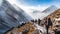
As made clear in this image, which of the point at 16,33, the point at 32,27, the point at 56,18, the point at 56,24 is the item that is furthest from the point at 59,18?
the point at 16,33

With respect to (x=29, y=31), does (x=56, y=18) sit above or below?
above

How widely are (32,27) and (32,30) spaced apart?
3.40 metres

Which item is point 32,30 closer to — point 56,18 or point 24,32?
point 24,32

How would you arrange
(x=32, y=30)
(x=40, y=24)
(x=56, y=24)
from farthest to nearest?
(x=40, y=24)
(x=32, y=30)
(x=56, y=24)

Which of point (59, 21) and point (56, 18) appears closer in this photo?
point (59, 21)

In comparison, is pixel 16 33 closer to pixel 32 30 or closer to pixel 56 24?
pixel 32 30

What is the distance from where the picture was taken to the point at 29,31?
337 feet

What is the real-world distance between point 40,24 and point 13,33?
16.2m

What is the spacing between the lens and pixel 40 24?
10925 centimetres

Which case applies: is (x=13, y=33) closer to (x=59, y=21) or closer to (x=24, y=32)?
(x=24, y=32)

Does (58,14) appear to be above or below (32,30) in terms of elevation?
above

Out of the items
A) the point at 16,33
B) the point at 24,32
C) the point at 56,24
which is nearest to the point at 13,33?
the point at 16,33

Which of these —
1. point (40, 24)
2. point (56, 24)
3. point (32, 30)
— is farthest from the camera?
point (40, 24)

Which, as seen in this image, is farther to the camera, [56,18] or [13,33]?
[13,33]
